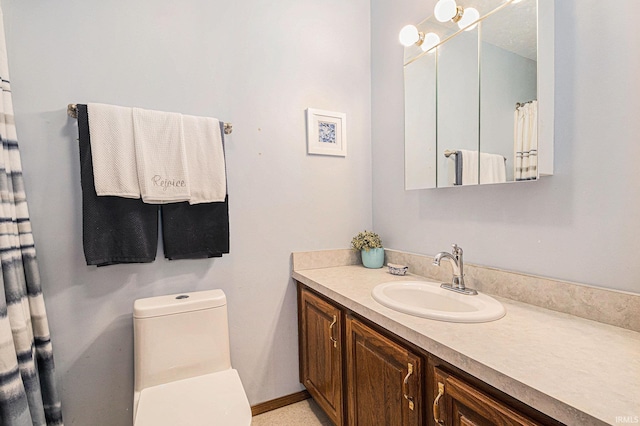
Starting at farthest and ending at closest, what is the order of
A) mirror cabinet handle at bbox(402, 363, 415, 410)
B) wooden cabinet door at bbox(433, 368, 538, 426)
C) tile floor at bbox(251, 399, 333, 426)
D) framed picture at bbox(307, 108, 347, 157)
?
framed picture at bbox(307, 108, 347, 157) < tile floor at bbox(251, 399, 333, 426) < mirror cabinet handle at bbox(402, 363, 415, 410) < wooden cabinet door at bbox(433, 368, 538, 426)

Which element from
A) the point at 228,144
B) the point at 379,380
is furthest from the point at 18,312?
the point at 379,380

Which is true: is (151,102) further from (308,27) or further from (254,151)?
(308,27)

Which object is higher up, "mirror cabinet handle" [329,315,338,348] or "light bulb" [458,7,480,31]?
"light bulb" [458,7,480,31]

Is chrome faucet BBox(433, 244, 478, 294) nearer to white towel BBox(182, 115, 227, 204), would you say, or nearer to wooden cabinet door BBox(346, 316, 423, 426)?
wooden cabinet door BBox(346, 316, 423, 426)

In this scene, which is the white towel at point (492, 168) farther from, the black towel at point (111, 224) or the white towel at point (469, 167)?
the black towel at point (111, 224)

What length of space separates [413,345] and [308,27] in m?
1.87

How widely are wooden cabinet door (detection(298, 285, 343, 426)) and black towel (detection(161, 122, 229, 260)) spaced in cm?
58

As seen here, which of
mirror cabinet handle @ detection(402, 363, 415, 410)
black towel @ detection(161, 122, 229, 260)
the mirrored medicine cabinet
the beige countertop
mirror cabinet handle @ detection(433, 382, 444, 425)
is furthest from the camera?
black towel @ detection(161, 122, 229, 260)

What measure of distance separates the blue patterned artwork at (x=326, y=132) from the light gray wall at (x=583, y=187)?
89 cm

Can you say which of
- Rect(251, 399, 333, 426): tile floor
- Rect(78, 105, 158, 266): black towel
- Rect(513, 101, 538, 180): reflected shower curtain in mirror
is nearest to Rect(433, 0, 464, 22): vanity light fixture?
Rect(513, 101, 538, 180): reflected shower curtain in mirror

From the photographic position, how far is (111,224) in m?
1.36

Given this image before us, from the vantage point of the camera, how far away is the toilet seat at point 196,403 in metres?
1.05

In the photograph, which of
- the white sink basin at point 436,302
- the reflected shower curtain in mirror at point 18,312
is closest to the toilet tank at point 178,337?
the reflected shower curtain in mirror at point 18,312

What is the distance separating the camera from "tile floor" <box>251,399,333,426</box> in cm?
167
